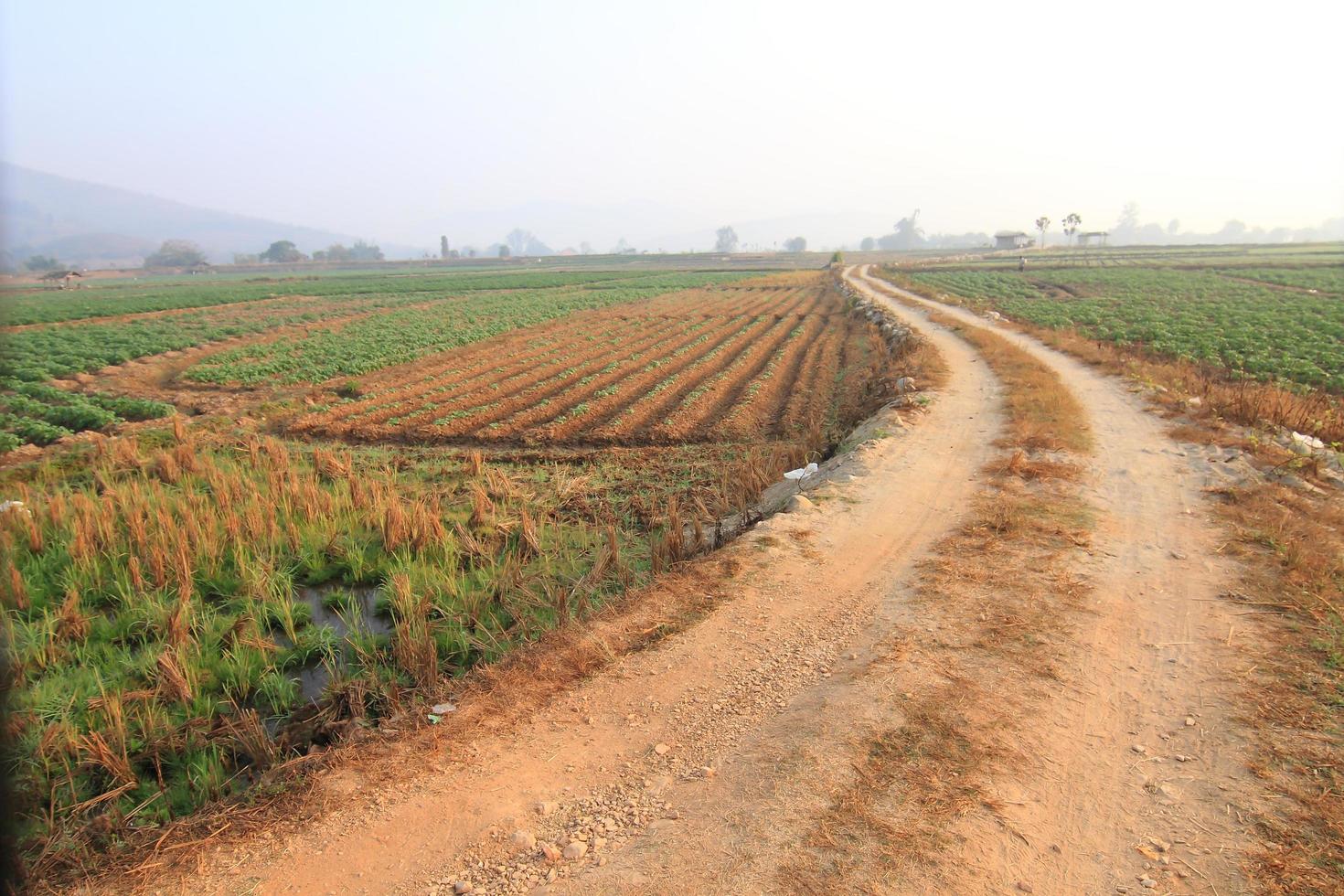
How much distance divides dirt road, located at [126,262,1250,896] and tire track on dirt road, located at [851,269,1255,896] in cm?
1

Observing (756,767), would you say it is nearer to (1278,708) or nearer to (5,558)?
(1278,708)

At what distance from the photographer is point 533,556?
27.4ft

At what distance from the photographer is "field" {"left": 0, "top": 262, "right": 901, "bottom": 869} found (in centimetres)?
515

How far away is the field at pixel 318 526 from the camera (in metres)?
5.15

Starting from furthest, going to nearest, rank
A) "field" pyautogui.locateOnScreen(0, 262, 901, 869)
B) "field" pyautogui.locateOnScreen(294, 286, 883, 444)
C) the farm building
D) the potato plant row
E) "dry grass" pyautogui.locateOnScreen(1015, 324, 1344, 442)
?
the farm building, the potato plant row, "field" pyautogui.locateOnScreen(294, 286, 883, 444), "dry grass" pyautogui.locateOnScreen(1015, 324, 1344, 442), "field" pyautogui.locateOnScreen(0, 262, 901, 869)

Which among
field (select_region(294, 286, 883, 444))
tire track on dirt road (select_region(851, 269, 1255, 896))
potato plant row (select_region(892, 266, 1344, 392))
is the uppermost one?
potato plant row (select_region(892, 266, 1344, 392))

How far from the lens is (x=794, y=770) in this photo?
14.1 ft

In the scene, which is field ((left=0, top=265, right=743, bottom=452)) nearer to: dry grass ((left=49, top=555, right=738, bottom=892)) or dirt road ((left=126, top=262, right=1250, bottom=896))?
dry grass ((left=49, top=555, right=738, bottom=892))

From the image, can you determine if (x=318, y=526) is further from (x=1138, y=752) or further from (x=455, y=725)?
(x=1138, y=752)

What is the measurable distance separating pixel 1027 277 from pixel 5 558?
7259cm

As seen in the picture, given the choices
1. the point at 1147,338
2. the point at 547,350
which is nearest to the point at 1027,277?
the point at 1147,338

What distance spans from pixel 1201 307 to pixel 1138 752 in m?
41.6

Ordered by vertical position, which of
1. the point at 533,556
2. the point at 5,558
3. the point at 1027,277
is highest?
the point at 1027,277

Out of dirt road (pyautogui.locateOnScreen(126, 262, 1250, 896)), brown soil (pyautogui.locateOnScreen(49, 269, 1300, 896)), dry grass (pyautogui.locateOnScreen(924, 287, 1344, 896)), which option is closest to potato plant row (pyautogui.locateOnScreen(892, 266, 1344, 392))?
dry grass (pyautogui.locateOnScreen(924, 287, 1344, 896))
